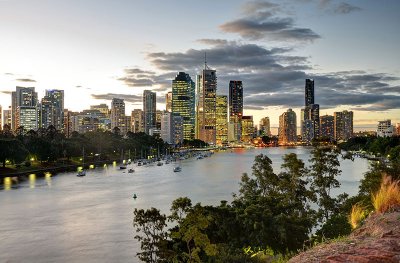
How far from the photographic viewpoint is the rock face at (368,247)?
9.10 m

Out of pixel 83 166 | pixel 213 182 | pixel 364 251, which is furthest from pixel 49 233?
pixel 83 166

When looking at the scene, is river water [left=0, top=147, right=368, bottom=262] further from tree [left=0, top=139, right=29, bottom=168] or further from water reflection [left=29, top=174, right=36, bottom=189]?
tree [left=0, top=139, right=29, bottom=168]

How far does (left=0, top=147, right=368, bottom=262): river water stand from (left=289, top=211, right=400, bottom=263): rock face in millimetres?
28363

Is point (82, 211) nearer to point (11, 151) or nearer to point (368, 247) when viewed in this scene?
point (11, 151)

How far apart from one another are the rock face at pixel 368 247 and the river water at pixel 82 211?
28363 millimetres

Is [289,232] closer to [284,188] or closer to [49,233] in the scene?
[284,188]

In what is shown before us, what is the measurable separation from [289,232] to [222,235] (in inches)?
170

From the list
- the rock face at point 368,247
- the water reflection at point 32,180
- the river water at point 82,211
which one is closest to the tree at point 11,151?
the water reflection at point 32,180

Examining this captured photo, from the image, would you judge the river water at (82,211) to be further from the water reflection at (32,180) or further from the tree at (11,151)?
the tree at (11,151)

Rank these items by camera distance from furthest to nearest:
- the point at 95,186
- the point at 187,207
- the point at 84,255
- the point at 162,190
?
the point at 95,186 < the point at 162,190 < the point at 84,255 < the point at 187,207

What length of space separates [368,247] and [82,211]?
57.1 metres

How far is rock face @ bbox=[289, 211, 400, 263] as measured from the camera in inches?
358

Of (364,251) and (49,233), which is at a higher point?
(364,251)

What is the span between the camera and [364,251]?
31.2 ft
